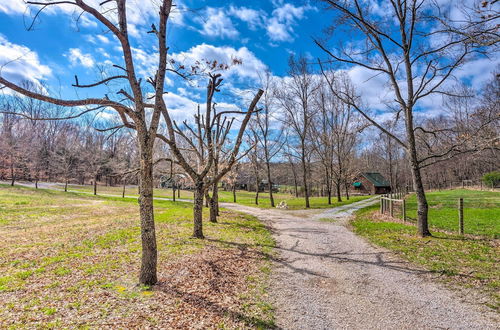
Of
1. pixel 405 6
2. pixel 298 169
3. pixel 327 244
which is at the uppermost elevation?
pixel 405 6

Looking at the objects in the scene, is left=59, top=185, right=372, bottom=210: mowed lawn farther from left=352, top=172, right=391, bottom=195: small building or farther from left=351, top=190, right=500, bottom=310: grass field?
left=351, top=190, right=500, bottom=310: grass field

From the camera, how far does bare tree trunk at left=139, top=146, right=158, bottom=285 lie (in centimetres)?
492

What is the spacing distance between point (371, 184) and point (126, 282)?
160 ft

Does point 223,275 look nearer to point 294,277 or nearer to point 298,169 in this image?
point 294,277

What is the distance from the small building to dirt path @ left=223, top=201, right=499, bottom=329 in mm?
42517

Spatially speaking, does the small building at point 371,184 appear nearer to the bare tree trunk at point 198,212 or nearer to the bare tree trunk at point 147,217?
the bare tree trunk at point 198,212

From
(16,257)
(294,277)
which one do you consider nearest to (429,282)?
(294,277)

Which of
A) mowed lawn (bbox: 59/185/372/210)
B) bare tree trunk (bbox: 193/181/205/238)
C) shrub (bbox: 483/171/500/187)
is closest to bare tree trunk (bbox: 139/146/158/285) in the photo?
bare tree trunk (bbox: 193/181/205/238)

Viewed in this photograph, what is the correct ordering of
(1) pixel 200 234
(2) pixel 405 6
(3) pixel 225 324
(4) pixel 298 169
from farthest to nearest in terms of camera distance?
(4) pixel 298 169
(1) pixel 200 234
(2) pixel 405 6
(3) pixel 225 324

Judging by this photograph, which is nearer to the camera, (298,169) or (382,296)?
(382,296)

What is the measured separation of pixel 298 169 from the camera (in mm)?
51625

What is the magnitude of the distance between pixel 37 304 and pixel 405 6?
42.4 feet

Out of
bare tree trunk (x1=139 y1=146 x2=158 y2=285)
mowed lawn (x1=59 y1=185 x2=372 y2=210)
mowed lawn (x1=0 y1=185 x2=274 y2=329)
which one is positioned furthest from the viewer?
mowed lawn (x1=59 y1=185 x2=372 y2=210)

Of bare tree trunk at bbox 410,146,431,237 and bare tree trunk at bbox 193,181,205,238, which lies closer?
bare tree trunk at bbox 410,146,431,237
